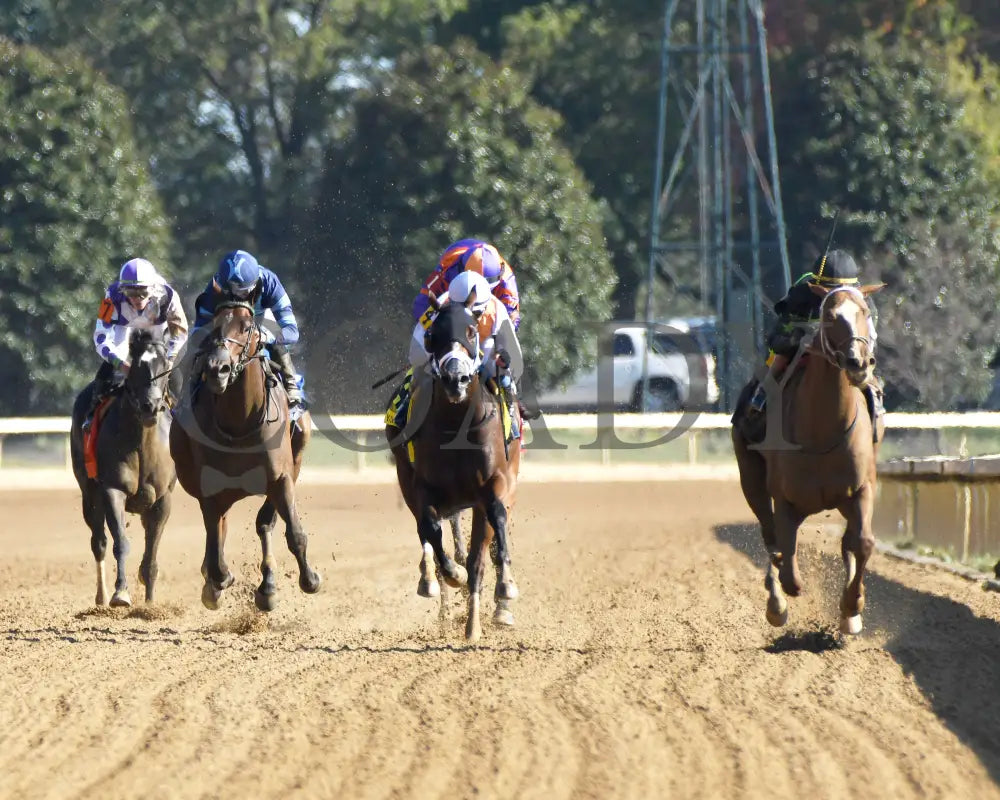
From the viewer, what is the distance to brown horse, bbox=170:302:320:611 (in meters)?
8.34

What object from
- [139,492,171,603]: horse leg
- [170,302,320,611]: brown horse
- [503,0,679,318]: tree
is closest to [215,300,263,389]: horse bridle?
[170,302,320,611]: brown horse

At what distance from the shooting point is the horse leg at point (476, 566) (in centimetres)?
828

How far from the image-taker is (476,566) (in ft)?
27.5

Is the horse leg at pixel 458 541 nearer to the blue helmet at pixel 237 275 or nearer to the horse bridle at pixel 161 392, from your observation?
the horse bridle at pixel 161 392

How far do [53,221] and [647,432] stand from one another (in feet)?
33.0

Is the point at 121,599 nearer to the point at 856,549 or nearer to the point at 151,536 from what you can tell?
the point at 151,536

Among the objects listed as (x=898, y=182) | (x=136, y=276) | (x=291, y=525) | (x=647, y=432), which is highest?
(x=898, y=182)

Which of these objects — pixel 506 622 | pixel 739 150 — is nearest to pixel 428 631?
pixel 506 622

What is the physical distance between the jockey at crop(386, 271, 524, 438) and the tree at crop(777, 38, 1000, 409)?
17.5 metres

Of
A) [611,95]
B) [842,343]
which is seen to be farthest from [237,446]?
[611,95]

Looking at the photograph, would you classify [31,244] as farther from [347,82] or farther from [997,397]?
[997,397]

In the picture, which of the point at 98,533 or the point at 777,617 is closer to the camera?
the point at 777,617

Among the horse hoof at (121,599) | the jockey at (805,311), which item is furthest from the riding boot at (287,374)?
the jockey at (805,311)

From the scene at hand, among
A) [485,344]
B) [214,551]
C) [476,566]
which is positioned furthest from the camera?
[214,551]
